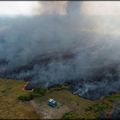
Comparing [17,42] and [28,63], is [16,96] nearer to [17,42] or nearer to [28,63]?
[28,63]

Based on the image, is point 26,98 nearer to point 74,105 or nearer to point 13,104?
point 13,104

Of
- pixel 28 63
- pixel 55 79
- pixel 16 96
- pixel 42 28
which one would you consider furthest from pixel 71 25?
pixel 16 96

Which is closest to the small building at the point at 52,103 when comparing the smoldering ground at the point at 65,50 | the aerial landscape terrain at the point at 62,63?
the aerial landscape terrain at the point at 62,63

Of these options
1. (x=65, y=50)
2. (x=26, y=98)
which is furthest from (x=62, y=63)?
(x=26, y=98)

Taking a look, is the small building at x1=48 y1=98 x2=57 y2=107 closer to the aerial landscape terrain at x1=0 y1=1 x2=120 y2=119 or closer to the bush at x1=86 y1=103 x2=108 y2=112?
the aerial landscape terrain at x1=0 y1=1 x2=120 y2=119

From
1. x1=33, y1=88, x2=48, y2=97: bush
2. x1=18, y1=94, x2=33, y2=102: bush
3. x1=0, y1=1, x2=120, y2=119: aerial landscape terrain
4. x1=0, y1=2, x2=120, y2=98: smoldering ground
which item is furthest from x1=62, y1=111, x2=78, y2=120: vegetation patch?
x1=18, y1=94, x2=33, y2=102: bush

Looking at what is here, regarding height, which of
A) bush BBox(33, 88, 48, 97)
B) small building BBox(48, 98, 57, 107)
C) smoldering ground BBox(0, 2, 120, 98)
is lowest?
small building BBox(48, 98, 57, 107)

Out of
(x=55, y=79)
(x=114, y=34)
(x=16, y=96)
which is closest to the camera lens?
(x=16, y=96)
